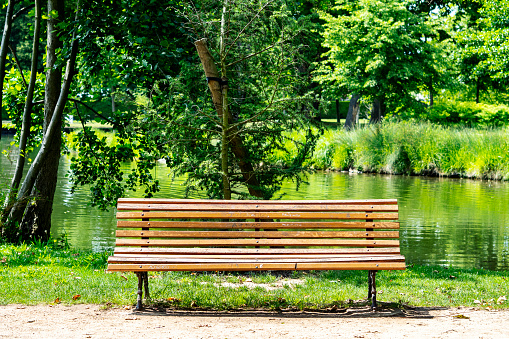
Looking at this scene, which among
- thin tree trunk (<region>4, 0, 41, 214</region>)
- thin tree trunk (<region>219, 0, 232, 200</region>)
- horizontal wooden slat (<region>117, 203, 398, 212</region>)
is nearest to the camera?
horizontal wooden slat (<region>117, 203, 398, 212</region>)

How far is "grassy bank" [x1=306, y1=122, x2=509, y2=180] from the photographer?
2359 cm

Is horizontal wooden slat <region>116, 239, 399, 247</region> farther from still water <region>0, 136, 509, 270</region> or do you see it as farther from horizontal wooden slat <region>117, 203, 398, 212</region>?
still water <region>0, 136, 509, 270</region>

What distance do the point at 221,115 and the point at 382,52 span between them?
23736 millimetres

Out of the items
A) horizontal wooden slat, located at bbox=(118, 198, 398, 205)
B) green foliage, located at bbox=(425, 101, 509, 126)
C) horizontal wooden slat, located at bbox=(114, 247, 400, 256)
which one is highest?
green foliage, located at bbox=(425, 101, 509, 126)

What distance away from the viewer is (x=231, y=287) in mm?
5988

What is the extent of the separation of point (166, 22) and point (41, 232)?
391 centimetres

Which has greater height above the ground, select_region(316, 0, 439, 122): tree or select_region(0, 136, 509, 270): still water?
select_region(316, 0, 439, 122): tree

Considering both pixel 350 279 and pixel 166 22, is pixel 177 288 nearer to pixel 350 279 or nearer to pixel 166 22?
pixel 350 279

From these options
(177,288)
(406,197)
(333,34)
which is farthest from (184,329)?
(333,34)

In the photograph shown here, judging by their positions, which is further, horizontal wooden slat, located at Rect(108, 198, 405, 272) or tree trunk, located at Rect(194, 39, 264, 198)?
tree trunk, located at Rect(194, 39, 264, 198)

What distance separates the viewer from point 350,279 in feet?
22.4

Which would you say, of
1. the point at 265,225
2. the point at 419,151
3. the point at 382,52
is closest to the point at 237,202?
the point at 265,225

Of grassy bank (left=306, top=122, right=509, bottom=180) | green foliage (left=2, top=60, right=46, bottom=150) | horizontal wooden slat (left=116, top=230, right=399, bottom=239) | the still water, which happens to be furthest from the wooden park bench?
grassy bank (left=306, top=122, right=509, bottom=180)

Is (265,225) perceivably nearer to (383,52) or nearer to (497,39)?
(383,52)
